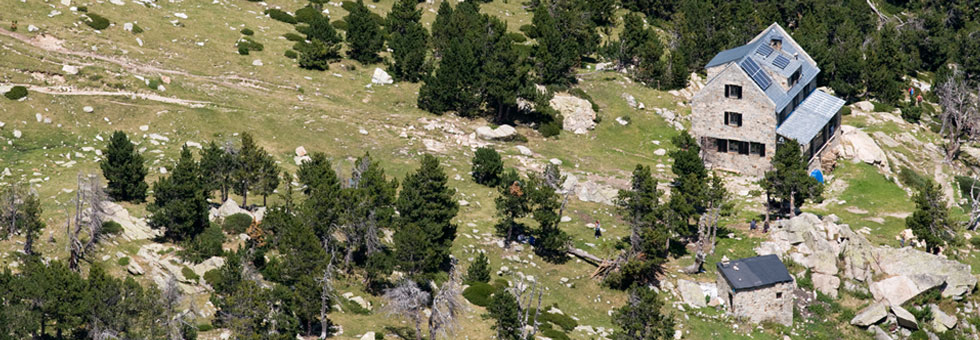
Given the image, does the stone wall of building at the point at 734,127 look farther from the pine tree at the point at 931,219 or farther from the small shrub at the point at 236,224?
the small shrub at the point at 236,224

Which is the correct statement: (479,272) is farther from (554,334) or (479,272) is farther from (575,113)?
(575,113)

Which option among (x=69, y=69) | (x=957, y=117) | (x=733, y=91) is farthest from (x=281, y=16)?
(x=957, y=117)

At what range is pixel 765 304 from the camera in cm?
6938

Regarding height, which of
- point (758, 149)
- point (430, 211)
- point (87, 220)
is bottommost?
point (758, 149)

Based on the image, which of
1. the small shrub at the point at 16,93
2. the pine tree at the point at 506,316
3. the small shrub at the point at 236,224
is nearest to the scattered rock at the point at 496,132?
the small shrub at the point at 236,224

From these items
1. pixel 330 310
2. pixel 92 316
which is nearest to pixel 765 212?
pixel 330 310

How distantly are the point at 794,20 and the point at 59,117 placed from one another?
315 feet

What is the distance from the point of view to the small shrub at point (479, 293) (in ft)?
218

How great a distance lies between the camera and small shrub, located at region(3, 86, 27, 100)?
83.4 meters

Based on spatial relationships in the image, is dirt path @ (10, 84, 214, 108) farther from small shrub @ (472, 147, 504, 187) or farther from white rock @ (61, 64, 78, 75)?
small shrub @ (472, 147, 504, 187)

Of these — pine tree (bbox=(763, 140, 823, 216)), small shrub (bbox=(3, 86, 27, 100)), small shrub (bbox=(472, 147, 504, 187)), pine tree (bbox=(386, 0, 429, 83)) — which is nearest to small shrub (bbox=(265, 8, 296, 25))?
pine tree (bbox=(386, 0, 429, 83))

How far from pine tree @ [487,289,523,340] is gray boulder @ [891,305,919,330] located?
2716cm

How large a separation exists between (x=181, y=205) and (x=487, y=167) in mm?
24840

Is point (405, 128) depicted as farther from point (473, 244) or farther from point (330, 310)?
point (330, 310)
